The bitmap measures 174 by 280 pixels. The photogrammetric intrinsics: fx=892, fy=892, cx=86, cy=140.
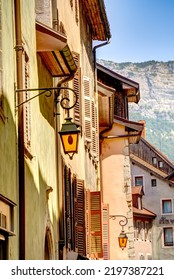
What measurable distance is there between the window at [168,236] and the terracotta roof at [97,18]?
3200 cm

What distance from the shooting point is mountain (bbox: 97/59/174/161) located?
11306 cm

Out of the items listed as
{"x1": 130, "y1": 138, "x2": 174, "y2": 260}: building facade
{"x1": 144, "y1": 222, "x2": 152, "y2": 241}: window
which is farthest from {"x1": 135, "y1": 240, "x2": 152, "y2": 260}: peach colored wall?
{"x1": 130, "y1": 138, "x2": 174, "y2": 260}: building facade

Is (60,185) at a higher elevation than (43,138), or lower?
lower

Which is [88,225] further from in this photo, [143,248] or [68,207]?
[143,248]

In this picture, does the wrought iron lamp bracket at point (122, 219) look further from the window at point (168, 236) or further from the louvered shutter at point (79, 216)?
the window at point (168, 236)

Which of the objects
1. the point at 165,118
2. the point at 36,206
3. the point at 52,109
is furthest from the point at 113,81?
the point at 165,118

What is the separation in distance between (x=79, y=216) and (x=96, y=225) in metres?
2.85

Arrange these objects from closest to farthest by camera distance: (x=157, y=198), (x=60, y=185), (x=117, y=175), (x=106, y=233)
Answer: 1. (x=60, y=185)
2. (x=106, y=233)
3. (x=117, y=175)
4. (x=157, y=198)

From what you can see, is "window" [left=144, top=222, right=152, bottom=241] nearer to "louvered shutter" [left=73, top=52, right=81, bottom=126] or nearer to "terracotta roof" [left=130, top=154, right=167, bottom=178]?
"terracotta roof" [left=130, top=154, right=167, bottom=178]

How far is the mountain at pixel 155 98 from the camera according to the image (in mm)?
113062

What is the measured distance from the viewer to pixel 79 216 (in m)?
17.2

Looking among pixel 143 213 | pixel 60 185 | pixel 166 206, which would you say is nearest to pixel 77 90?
pixel 60 185
